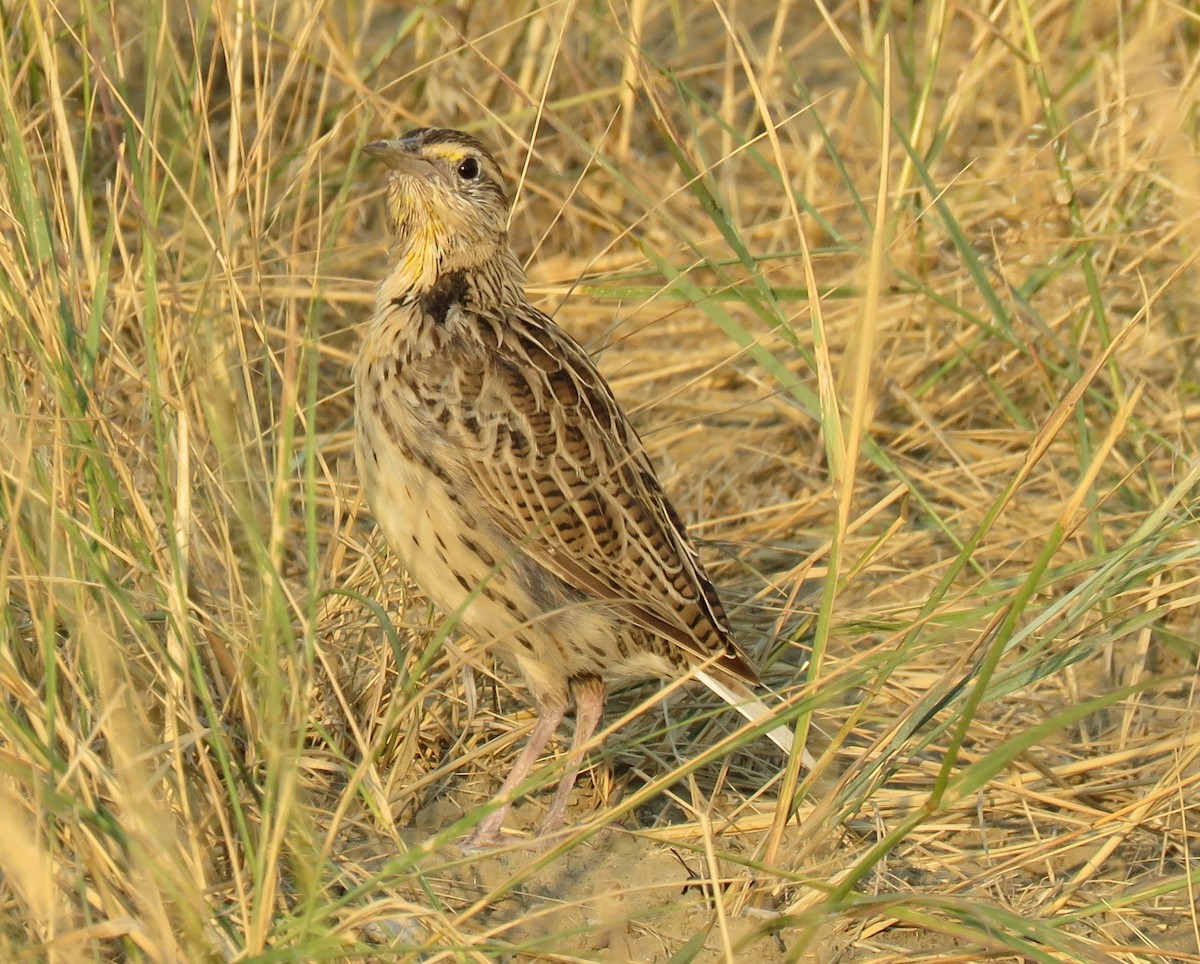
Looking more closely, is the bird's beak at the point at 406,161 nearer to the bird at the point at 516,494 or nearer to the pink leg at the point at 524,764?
the bird at the point at 516,494

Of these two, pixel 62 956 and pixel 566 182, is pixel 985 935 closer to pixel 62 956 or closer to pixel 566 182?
pixel 62 956

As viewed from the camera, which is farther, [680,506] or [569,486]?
[680,506]

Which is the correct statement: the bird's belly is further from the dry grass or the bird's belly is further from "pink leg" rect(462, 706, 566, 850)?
the dry grass

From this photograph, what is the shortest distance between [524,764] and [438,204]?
138cm

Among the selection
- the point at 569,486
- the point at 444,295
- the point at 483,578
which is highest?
the point at 444,295

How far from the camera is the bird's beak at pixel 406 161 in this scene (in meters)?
4.27

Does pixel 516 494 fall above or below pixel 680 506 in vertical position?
above

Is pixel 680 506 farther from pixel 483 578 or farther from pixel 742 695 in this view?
pixel 483 578

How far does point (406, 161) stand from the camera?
4.29m

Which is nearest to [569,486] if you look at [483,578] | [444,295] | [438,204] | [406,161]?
[483,578]

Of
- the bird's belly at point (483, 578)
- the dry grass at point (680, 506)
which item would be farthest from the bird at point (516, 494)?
the dry grass at point (680, 506)

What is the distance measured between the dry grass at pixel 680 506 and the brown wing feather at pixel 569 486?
0.34m

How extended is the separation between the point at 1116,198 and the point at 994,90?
158 centimetres

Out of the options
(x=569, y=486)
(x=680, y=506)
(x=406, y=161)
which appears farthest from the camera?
(x=680, y=506)
